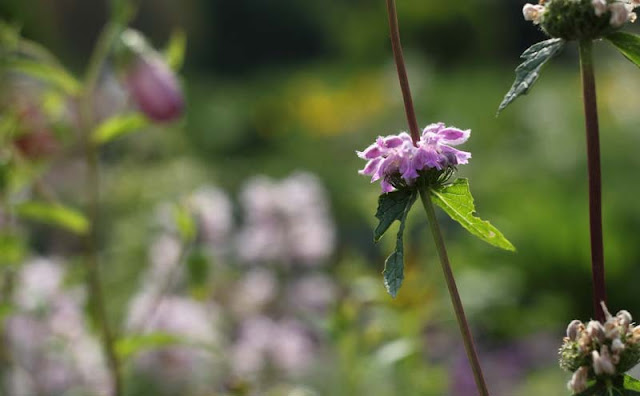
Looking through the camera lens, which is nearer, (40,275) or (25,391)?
(25,391)

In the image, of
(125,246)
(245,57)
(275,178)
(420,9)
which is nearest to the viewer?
(125,246)

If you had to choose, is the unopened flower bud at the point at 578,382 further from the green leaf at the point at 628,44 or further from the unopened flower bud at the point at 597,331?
the green leaf at the point at 628,44

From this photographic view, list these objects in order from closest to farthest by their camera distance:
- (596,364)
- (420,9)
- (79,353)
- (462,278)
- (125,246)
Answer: (596,364)
(79,353)
(462,278)
(125,246)
(420,9)

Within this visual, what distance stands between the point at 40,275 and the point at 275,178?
383cm

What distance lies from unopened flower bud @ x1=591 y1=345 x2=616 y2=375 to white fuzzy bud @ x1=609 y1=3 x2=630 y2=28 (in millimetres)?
133

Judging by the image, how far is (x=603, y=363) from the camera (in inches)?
14.9

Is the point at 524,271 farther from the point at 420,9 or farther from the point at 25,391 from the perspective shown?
the point at 420,9

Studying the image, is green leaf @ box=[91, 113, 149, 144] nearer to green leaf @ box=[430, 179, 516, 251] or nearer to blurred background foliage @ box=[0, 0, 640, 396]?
blurred background foliage @ box=[0, 0, 640, 396]

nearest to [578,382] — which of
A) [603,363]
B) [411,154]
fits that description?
[603,363]

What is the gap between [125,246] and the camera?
6.83 feet

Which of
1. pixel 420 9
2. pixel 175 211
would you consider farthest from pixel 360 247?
pixel 420 9

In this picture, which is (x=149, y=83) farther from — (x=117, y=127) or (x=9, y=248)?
(x=9, y=248)

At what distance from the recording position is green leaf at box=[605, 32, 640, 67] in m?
0.39

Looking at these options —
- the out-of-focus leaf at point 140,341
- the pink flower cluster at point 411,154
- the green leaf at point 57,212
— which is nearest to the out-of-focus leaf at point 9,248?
the green leaf at point 57,212
